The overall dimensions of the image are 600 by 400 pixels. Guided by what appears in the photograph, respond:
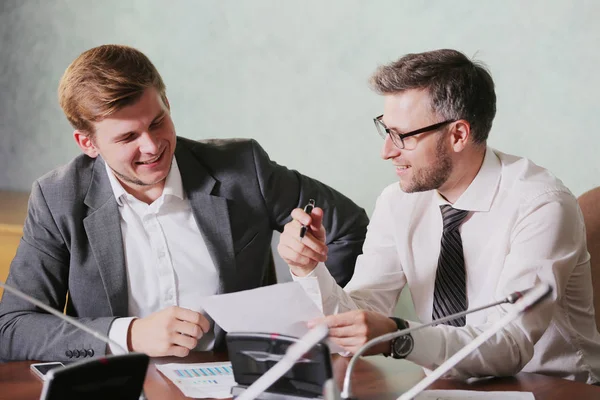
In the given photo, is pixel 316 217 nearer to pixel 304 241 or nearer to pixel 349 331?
pixel 304 241

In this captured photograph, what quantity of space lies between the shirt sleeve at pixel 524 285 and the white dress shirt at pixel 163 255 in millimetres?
740

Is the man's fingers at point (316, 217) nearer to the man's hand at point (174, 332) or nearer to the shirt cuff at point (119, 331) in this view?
the man's hand at point (174, 332)

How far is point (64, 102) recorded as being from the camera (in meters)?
2.20

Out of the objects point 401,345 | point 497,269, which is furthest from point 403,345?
point 497,269

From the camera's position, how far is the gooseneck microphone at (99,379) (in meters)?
1.19

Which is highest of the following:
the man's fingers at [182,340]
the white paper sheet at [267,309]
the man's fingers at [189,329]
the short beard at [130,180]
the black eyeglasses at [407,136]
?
the black eyeglasses at [407,136]

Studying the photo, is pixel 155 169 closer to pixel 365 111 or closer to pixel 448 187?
pixel 448 187

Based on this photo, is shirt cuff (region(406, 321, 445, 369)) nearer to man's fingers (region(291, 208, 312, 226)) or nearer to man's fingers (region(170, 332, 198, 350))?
man's fingers (region(291, 208, 312, 226))

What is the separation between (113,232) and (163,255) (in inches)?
6.0

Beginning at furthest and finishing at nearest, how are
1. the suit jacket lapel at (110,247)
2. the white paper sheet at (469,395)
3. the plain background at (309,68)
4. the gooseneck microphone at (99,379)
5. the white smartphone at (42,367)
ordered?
the plain background at (309,68) → the suit jacket lapel at (110,247) → the white smartphone at (42,367) → the white paper sheet at (469,395) → the gooseneck microphone at (99,379)

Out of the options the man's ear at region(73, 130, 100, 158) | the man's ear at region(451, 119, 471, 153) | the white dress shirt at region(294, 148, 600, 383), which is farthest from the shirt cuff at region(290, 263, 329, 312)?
the man's ear at region(73, 130, 100, 158)

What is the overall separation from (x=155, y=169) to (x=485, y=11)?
47.8 inches

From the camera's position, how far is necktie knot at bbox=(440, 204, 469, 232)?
6.90ft

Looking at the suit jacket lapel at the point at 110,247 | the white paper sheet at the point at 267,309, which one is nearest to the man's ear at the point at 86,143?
the suit jacket lapel at the point at 110,247
